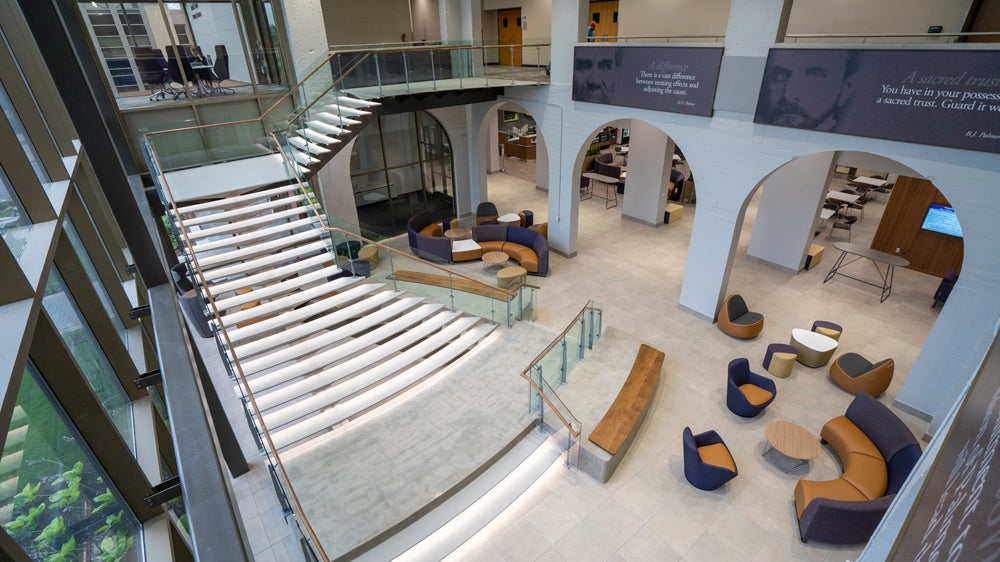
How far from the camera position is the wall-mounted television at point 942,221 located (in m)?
10.2

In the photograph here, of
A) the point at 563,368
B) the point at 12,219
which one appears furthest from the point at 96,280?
the point at 563,368

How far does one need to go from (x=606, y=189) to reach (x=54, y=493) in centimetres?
1645

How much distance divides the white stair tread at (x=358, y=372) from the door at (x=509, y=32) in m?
14.0

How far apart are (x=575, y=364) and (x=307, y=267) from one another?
5035mm

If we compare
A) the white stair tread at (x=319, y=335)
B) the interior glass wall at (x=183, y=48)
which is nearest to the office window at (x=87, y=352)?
the white stair tread at (x=319, y=335)

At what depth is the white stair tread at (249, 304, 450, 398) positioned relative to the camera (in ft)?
21.3

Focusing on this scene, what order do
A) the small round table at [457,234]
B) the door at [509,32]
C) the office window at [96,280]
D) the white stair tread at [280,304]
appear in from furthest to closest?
the door at [509,32], the small round table at [457,234], the white stair tread at [280,304], the office window at [96,280]

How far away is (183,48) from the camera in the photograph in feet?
31.0

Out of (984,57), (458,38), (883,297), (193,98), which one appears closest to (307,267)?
(193,98)

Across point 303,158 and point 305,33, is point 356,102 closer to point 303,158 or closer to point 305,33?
point 303,158

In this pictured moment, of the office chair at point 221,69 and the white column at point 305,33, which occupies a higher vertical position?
the white column at point 305,33

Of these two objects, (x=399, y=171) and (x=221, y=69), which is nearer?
(x=221, y=69)

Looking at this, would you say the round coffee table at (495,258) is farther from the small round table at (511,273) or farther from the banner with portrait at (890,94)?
the banner with portrait at (890,94)

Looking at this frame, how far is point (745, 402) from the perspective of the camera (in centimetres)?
700
